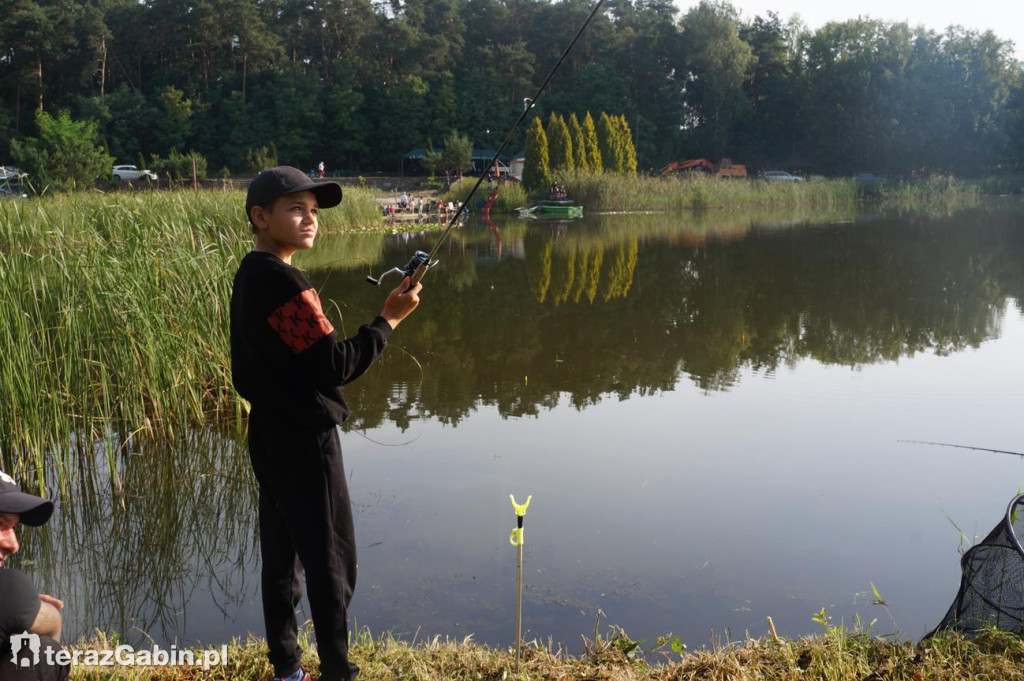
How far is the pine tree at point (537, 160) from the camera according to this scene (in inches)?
1156

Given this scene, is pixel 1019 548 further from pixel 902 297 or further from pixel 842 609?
pixel 902 297

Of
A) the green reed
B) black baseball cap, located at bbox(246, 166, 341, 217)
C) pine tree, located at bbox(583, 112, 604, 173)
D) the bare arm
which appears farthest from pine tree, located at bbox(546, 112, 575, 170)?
the bare arm

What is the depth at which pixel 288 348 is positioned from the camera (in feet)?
7.19

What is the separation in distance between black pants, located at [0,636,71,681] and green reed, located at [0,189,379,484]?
2.42 m

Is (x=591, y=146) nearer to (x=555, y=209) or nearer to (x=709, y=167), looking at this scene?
(x=555, y=209)

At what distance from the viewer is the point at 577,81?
52.0 m

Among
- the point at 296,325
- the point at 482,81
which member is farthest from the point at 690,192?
the point at 296,325

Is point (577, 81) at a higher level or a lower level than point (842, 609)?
higher

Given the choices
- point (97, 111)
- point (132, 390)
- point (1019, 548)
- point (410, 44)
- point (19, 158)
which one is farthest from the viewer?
point (410, 44)

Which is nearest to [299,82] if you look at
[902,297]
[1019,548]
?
[902,297]

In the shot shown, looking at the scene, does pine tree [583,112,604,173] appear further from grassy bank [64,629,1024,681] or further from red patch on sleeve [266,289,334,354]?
red patch on sleeve [266,289,334,354]

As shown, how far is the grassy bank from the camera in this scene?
95.2 inches

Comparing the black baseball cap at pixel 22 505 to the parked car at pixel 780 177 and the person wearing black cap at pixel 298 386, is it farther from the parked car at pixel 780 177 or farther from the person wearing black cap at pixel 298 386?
the parked car at pixel 780 177

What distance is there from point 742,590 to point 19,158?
1125 inches
